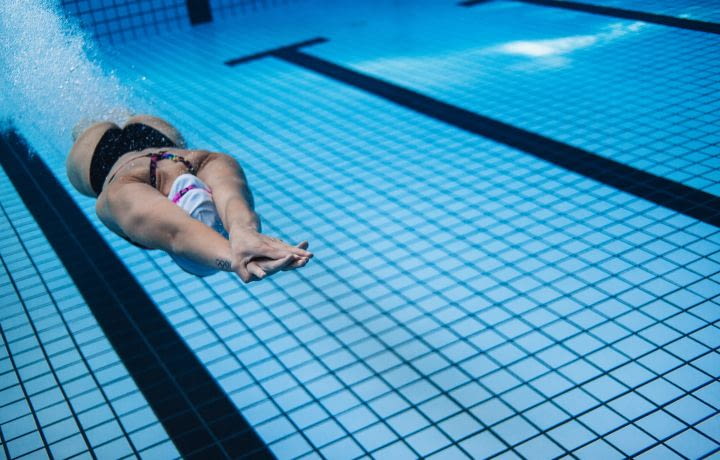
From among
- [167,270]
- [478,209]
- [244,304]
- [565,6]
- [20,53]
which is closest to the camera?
[244,304]

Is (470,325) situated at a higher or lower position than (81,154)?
lower

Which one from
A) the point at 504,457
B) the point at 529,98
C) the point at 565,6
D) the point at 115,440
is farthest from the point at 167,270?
the point at 565,6

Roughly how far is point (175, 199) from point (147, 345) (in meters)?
0.70

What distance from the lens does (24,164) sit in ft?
15.9

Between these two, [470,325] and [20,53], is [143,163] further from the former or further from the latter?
[20,53]

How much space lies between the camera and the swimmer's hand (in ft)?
6.37

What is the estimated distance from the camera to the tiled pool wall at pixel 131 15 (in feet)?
24.5

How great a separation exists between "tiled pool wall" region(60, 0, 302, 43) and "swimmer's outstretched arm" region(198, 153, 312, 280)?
5374mm

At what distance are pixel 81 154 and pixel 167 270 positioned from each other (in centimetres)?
70

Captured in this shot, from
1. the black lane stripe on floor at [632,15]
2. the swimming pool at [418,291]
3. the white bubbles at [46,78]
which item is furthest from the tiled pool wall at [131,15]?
the black lane stripe on floor at [632,15]

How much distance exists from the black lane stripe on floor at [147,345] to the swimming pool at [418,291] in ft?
0.04

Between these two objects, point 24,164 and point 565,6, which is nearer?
point 24,164

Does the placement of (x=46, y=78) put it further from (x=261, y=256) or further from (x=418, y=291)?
(x=261, y=256)

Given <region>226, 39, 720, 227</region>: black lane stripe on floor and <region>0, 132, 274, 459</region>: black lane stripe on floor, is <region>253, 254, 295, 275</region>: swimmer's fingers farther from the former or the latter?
<region>226, 39, 720, 227</region>: black lane stripe on floor
